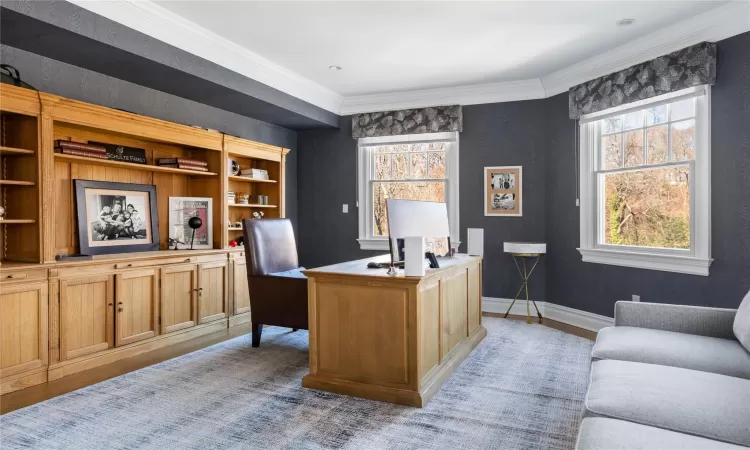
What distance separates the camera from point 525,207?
17.8 ft

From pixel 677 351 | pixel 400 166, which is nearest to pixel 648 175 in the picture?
pixel 677 351

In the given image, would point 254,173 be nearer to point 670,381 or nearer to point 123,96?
point 123,96

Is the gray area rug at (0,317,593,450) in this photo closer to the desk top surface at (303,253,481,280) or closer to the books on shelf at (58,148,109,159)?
the desk top surface at (303,253,481,280)

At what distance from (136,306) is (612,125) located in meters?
4.66

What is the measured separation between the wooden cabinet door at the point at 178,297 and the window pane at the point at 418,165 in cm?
288

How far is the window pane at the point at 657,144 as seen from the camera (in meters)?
4.11

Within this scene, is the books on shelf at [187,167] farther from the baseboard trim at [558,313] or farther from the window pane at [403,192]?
the baseboard trim at [558,313]

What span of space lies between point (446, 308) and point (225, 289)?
2.52 m

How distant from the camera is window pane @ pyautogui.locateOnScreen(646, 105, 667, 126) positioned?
4.11 m

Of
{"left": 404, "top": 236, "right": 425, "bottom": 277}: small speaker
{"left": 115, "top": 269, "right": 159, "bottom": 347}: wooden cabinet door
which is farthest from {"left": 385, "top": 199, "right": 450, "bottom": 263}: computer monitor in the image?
{"left": 115, "top": 269, "right": 159, "bottom": 347}: wooden cabinet door

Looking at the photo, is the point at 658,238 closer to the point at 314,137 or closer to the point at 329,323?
the point at 329,323

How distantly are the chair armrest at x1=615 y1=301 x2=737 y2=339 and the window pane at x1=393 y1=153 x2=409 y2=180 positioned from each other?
A: 3532 millimetres

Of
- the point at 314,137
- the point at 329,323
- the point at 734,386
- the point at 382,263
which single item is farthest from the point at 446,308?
the point at 314,137

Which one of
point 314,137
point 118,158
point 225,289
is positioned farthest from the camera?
point 314,137
